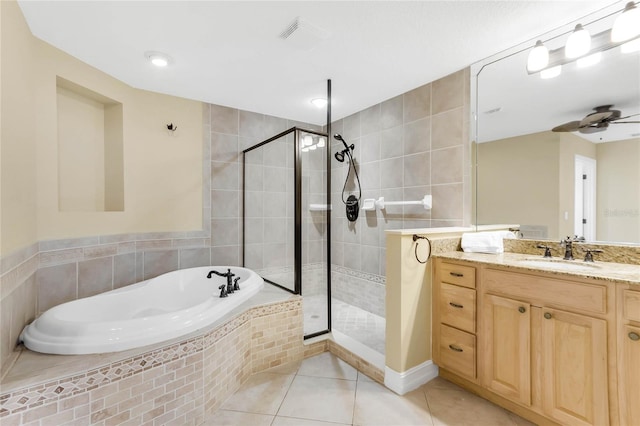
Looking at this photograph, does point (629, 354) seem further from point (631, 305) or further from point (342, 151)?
point (342, 151)

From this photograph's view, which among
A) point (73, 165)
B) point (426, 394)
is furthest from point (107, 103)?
point (426, 394)

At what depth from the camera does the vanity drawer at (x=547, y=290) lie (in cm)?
126

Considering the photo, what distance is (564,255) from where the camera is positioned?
1.77 metres

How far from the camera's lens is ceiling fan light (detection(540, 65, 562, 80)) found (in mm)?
1808

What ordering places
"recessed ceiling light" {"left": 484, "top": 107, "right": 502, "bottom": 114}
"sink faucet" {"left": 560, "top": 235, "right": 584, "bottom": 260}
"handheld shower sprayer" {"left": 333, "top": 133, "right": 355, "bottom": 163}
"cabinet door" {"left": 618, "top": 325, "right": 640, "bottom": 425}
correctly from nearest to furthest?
"cabinet door" {"left": 618, "top": 325, "right": 640, "bottom": 425}, "sink faucet" {"left": 560, "top": 235, "right": 584, "bottom": 260}, "recessed ceiling light" {"left": 484, "top": 107, "right": 502, "bottom": 114}, "handheld shower sprayer" {"left": 333, "top": 133, "right": 355, "bottom": 163}

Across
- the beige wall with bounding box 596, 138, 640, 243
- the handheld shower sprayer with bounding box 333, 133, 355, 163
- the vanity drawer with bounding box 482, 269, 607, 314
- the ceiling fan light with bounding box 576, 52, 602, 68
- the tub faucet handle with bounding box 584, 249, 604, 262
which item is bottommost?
the vanity drawer with bounding box 482, 269, 607, 314

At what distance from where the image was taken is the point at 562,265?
158 centimetres

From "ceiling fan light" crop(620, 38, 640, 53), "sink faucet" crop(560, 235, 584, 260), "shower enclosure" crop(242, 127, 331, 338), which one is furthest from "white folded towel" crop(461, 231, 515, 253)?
"ceiling fan light" crop(620, 38, 640, 53)

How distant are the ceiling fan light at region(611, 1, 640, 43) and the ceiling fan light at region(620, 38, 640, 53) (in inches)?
2.7

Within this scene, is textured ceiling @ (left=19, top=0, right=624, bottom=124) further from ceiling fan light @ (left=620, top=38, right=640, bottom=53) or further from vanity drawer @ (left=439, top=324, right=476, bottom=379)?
vanity drawer @ (left=439, top=324, right=476, bottom=379)

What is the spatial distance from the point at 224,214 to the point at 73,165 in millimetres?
1281

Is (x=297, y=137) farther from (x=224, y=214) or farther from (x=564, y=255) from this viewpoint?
(x=564, y=255)

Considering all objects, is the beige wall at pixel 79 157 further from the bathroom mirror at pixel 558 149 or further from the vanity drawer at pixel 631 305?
the vanity drawer at pixel 631 305

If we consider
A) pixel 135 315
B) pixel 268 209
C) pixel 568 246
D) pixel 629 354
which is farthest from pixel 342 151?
pixel 629 354
